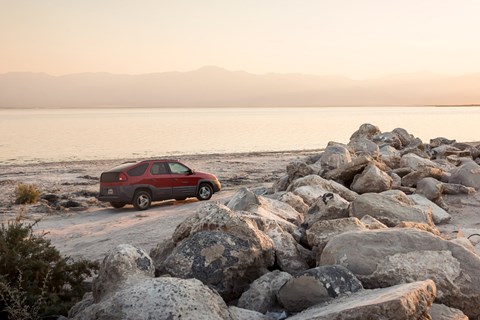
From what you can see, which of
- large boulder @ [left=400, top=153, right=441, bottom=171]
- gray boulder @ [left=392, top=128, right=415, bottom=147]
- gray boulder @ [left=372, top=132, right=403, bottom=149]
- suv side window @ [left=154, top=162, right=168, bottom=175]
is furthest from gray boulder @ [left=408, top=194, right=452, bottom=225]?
gray boulder @ [left=392, top=128, right=415, bottom=147]

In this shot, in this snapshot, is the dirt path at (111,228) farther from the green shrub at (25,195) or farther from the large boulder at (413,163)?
the large boulder at (413,163)

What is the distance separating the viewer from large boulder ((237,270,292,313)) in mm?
6463

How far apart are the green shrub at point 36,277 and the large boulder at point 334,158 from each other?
35.1 ft

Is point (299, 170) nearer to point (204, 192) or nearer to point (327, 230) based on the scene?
point (204, 192)

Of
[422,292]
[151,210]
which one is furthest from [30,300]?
[151,210]

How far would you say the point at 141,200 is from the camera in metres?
18.9

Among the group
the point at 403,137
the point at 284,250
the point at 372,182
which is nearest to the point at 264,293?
the point at 284,250

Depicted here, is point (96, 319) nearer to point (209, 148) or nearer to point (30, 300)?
point (30, 300)

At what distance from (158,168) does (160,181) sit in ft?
1.63

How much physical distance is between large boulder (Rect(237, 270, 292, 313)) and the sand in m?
3.69

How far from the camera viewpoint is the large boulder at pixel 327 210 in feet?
32.1

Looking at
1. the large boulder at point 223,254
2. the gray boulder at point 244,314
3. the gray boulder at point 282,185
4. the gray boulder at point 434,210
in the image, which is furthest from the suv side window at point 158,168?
the gray boulder at point 244,314

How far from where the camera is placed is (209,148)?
54531mm

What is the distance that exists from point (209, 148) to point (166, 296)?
162 feet
